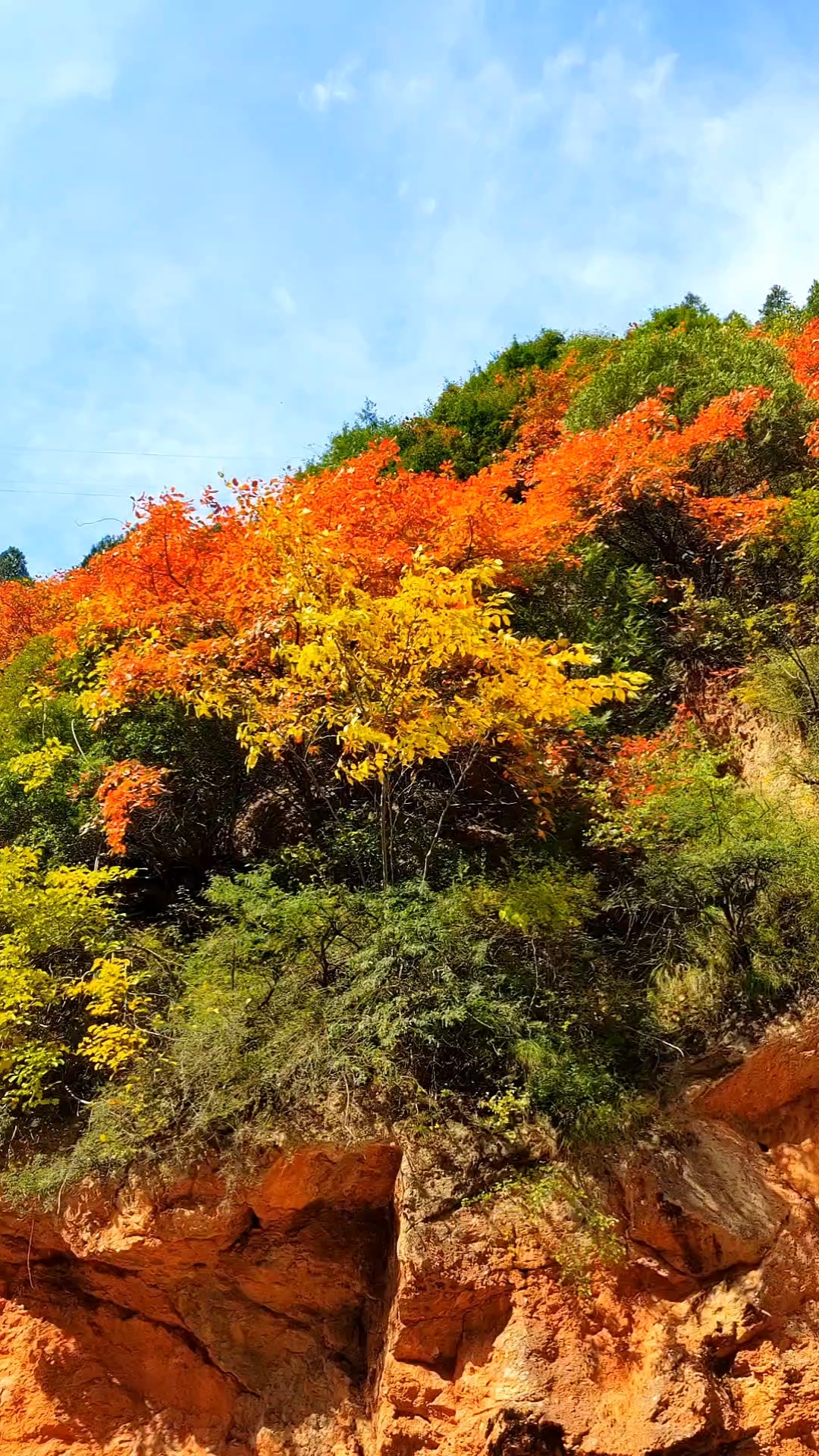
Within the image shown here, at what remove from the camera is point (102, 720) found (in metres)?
9.05

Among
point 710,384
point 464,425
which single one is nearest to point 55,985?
point 710,384

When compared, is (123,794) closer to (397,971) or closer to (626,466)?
(397,971)

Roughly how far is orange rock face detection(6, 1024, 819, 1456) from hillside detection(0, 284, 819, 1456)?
27 millimetres

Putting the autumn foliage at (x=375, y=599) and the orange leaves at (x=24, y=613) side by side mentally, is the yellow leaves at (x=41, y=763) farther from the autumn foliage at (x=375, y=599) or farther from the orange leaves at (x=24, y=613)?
the orange leaves at (x=24, y=613)

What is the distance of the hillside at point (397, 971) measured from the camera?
18.5 ft

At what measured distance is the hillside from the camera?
5.62 m

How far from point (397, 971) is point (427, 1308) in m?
2.12

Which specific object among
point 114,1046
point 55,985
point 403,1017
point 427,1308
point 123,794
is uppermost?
point 123,794

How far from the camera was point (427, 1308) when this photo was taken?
5.62 metres

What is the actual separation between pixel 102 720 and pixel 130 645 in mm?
838

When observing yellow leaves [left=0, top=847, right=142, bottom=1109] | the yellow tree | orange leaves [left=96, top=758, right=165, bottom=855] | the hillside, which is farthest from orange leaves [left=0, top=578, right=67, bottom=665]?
the yellow tree

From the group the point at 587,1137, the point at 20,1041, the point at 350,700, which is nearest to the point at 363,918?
the point at 350,700

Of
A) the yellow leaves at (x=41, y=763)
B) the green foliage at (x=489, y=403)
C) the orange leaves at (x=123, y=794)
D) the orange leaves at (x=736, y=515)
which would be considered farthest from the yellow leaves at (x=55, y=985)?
the green foliage at (x=489, y=403)

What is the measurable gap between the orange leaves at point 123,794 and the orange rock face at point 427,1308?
3063 millimetres
